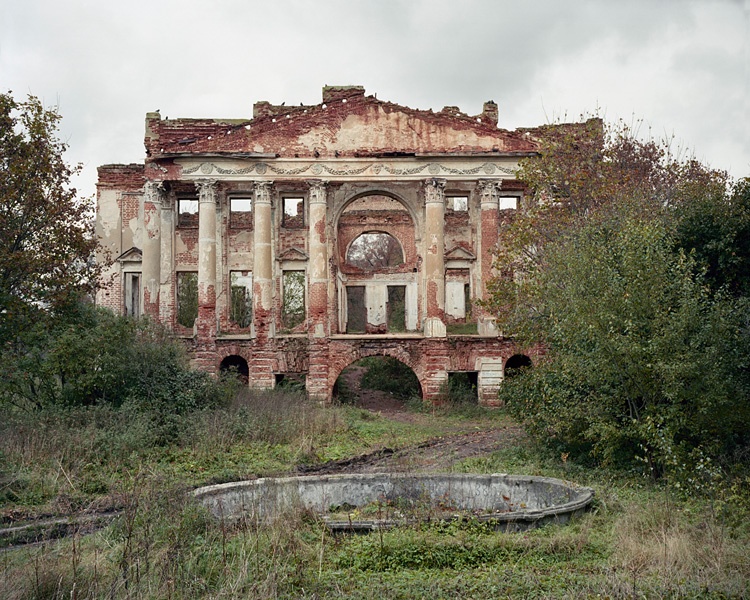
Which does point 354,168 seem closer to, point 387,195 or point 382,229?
point 387,195

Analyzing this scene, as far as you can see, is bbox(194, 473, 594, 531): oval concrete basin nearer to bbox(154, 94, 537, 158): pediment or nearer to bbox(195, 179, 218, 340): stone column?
bbox(195, 179, 218, 340): stone column

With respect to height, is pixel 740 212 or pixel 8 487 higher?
pixel 740 212

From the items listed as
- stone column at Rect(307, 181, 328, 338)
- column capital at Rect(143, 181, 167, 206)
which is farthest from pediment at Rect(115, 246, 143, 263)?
stone column at Rect(307, 181, 328, 338)

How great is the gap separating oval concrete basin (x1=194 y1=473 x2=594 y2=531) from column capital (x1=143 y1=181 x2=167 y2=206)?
16937 millimetres

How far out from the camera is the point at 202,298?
23.8m

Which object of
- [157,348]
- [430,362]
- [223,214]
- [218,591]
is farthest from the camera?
[223,214]

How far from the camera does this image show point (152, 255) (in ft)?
82.6

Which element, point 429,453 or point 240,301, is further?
point 240,301

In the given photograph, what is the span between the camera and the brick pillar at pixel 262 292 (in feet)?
77.3

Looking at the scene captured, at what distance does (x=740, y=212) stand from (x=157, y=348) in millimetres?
11559

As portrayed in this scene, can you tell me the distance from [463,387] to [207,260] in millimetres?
8700

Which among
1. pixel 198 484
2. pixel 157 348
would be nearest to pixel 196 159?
pixel 157 348

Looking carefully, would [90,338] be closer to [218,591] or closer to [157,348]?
[157,348]

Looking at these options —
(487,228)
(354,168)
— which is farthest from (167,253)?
(487,228)
